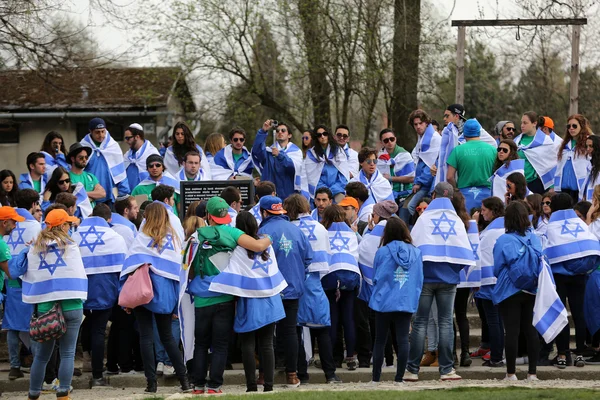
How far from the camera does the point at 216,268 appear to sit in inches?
392

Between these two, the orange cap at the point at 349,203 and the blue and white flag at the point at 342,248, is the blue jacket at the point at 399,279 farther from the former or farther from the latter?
the orange cap at the point at 349,203

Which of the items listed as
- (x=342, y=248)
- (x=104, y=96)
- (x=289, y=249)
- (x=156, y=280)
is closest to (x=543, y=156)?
(x=342, y=248)

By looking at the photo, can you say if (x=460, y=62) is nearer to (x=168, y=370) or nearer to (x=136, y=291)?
(x=168, y=370)

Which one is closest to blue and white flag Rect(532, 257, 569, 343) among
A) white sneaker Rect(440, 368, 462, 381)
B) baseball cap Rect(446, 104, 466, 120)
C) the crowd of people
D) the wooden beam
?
the crowd of people

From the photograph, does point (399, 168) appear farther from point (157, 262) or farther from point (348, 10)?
point (348, 10)

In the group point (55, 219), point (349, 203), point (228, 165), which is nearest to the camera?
point (55, 219)

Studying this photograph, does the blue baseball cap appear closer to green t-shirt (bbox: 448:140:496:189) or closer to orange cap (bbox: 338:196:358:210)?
Result: orange cap (bbox: 338:196:358:210)

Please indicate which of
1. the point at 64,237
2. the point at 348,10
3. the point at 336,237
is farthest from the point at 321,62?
the point at 64,237

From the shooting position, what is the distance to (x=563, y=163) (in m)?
14.8

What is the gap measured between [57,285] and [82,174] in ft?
14.5

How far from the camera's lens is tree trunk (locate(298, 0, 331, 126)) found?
23641 millimetres

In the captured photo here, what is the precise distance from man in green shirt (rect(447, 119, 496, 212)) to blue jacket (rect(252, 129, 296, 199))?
96.7 inches

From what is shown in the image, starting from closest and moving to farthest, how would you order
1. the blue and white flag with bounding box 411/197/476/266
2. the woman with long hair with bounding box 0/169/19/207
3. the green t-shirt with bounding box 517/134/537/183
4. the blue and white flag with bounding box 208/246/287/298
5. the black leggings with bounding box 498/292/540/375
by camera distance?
the blue and white flag with bounding box 208/246/287/298 < the blue and white flag with bounding box 411/197/476/266 < the black leggings with bounding box 498/292/540/375 < the woman with long hair with bounding box 0/169/19/207 < the green t-shirt with bounding box 517/134/537/183

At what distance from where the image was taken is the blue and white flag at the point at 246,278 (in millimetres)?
9828
